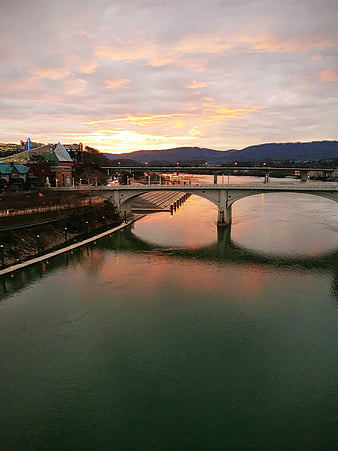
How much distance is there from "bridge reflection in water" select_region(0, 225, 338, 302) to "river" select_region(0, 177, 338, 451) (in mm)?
347

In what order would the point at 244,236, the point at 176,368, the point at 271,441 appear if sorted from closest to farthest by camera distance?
the point at 271,441 → the point at 176,368 → the point at 244,236

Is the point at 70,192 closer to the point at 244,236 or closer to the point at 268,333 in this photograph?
the point at 244,236

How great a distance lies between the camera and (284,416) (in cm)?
1412

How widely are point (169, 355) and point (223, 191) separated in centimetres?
3970

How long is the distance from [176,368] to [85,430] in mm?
5892

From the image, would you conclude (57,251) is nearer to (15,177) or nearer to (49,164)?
(15,177)

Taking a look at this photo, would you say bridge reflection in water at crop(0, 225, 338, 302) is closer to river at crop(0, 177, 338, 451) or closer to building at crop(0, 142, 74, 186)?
river at crop(0, 177, 338, 451)

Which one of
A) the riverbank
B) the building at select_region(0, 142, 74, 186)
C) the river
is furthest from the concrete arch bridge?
the river

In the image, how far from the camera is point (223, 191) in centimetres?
5428

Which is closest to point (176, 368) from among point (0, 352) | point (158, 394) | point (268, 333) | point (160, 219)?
point (158, 394)

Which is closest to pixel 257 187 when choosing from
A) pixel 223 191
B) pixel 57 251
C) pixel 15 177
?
pixel 223 191

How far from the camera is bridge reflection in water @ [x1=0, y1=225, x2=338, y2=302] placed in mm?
30859

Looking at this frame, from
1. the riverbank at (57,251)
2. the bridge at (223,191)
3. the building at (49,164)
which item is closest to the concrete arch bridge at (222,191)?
the bridge at (223,191)

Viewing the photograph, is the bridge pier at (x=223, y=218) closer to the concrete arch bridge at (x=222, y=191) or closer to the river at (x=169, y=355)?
the concrete arch bridge at (x=222, y=191)
